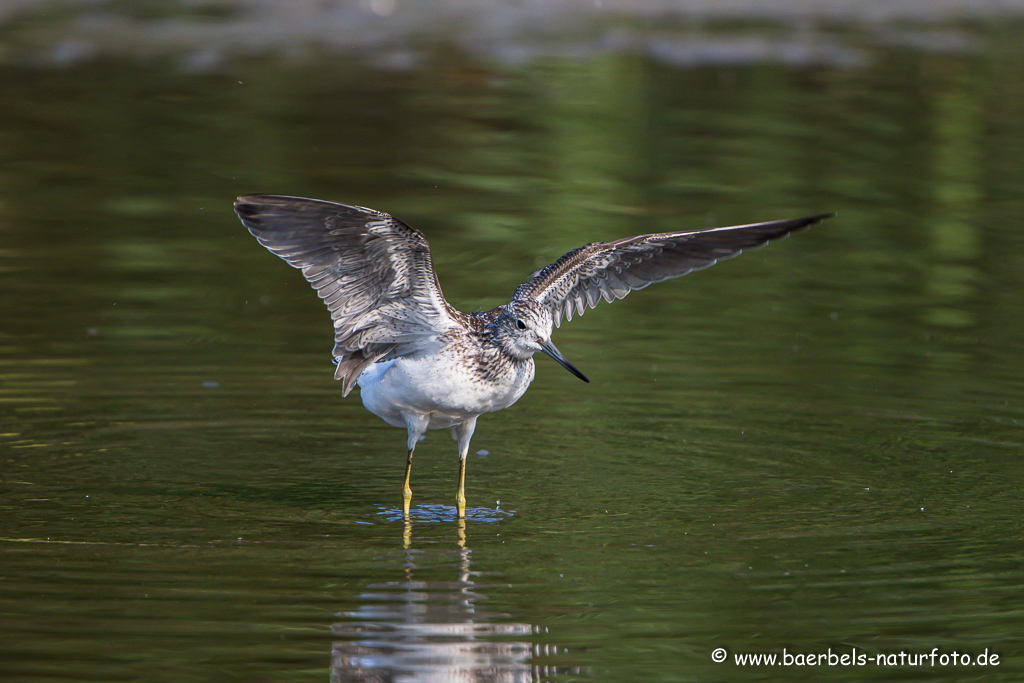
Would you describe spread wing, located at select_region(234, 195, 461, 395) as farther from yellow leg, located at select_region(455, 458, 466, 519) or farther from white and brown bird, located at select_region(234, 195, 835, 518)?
yellow leg, located at select_region(455, 458, 466, 519)

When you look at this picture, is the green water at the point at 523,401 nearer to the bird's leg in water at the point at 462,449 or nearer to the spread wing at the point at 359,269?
the bird's leg in water at the point at 462,449

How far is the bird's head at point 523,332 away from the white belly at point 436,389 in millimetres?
134

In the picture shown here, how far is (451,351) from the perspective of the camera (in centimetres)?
855

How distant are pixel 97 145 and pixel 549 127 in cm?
556

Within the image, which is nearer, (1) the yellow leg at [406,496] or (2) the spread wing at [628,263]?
(1) the yellow leg at [406,496]

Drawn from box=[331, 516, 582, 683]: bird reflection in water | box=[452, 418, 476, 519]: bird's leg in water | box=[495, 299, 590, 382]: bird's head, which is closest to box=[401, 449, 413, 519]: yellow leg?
box=[452, 418, 476, 519]: bird's leg in water

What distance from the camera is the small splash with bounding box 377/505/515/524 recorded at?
843cm

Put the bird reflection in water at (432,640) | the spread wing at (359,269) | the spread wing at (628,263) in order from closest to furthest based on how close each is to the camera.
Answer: the bird reflection in water at (432,640) < the spread wing at (359,269) < the spread wing at (628,263)

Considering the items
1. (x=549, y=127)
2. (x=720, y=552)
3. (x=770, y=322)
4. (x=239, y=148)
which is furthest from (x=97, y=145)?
(x=720, y=552)

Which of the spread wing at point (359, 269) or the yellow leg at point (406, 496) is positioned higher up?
the spread wing at point (359, 269)

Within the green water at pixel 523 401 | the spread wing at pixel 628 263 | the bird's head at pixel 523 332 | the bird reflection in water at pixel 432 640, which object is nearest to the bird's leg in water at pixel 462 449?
the green water at pixel 523 401

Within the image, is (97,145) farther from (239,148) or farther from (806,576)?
(806,576)

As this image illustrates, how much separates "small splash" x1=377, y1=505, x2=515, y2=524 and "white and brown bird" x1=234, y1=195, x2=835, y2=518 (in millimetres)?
64

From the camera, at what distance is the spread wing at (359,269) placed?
7.90 meters
